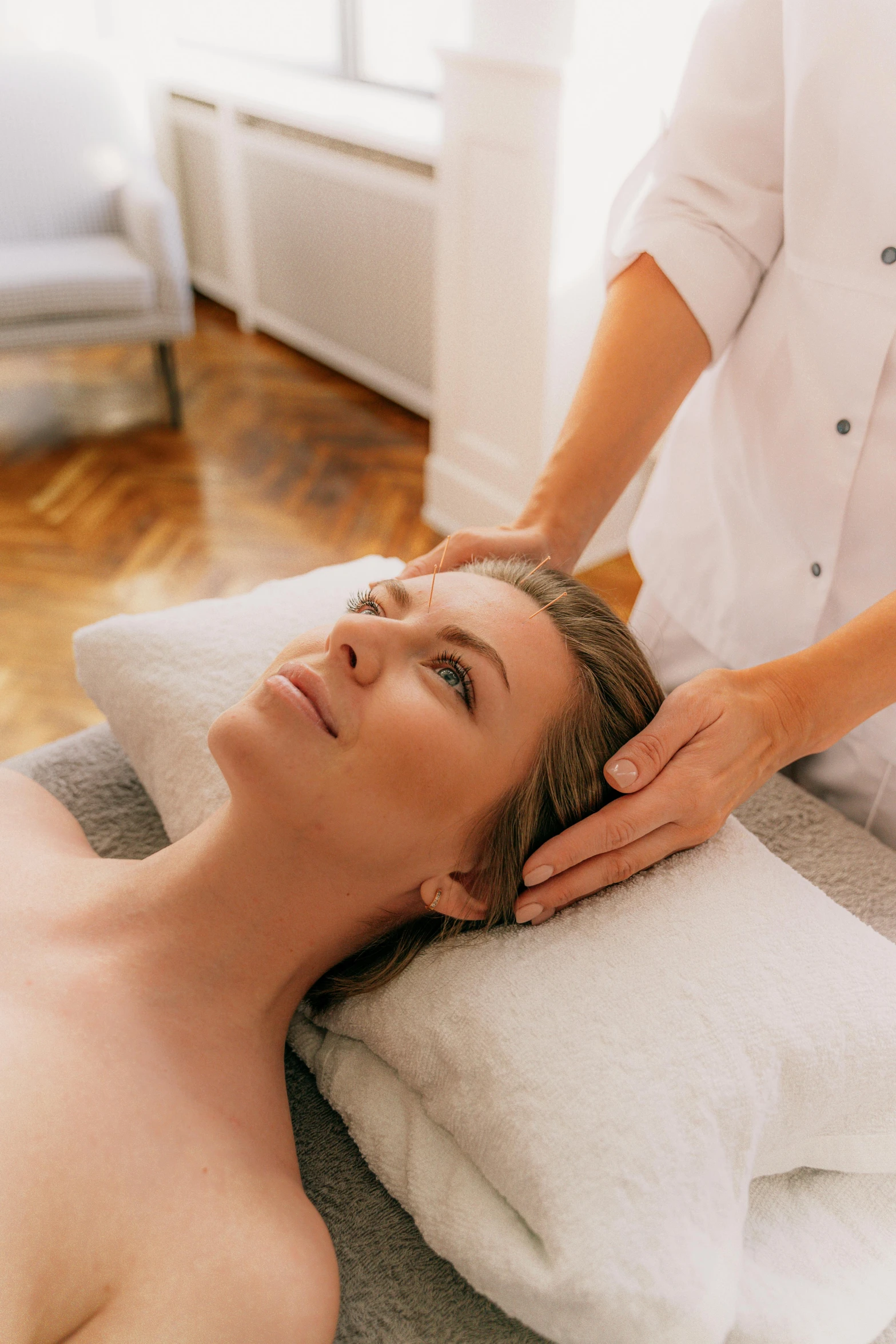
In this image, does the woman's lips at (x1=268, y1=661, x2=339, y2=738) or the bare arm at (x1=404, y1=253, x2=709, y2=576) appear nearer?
the woman's lips at (x1=268, y1=661, x2=339, y2=738)

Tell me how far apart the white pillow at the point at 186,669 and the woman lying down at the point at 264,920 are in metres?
0.14

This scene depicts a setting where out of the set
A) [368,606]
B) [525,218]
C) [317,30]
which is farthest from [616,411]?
[317,30]

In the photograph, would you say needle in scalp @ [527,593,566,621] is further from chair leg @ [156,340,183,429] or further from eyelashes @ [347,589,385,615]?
chair leg @ [156,340,183,429]

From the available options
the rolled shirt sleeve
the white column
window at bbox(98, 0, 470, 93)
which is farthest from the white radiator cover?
the rolled shirt sleeve

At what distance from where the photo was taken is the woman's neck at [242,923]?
95 centimetres

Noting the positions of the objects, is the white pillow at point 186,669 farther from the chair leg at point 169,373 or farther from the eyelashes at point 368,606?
the chair leg at point 169,373

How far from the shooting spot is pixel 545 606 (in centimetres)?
107

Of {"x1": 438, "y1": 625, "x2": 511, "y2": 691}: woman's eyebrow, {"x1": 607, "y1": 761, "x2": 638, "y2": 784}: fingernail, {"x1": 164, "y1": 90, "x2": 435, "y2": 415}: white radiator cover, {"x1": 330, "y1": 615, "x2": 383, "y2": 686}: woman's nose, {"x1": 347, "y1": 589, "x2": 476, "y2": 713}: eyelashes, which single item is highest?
{"x1": 330, "y1": 615, "x2": 383, "y2": 686}: woman's nose

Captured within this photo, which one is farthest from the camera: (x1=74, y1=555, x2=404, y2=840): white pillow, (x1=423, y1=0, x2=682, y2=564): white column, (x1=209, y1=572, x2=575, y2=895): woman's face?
(x1=423, y1=0, x2=682, y2=564): white column

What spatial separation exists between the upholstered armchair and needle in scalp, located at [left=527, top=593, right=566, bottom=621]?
314cm

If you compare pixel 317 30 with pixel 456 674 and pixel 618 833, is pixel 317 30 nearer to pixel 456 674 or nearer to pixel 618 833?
pixel 456 674

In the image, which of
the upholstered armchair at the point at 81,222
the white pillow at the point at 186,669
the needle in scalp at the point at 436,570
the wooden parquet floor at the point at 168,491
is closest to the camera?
the needle in scalp at the point at 436,570

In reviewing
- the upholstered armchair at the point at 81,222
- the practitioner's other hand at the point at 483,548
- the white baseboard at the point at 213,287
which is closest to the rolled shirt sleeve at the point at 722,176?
the practitioner's other hand at the point at 483,548

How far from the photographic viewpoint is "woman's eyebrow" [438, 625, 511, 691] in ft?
3.24
